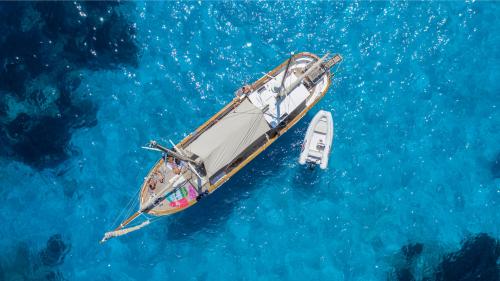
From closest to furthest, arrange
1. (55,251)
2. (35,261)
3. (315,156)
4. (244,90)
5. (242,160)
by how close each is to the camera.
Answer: (244,90) < (242,160) < (315,156) < (55,251) < (35,261)

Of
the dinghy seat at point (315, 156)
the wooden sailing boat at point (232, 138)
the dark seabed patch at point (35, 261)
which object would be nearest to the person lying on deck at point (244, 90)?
the wooden sailing boat at point (232, 138)

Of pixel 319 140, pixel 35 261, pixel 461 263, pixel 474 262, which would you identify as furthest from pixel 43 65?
pixel 474 262

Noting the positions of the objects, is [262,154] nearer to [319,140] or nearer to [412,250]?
[319,140]

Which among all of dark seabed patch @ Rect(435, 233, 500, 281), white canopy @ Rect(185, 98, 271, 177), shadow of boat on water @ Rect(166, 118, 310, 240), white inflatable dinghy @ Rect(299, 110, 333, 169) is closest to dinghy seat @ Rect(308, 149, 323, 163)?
white inflatable dinghy @ Rect(299, 110, 333, 169)

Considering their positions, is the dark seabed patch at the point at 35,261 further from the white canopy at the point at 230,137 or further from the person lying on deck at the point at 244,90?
the person lying on deck at the point at 244,90

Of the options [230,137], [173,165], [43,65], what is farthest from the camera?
[43,65]

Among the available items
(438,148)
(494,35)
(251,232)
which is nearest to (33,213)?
(251,232)

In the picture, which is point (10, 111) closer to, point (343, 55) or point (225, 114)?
point (225, 114)

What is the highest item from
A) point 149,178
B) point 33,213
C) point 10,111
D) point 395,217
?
point 10,111
